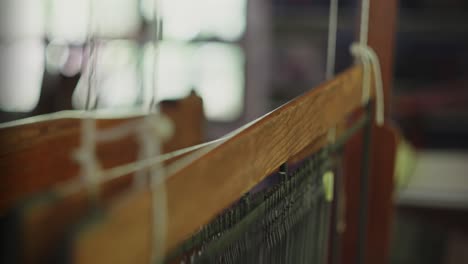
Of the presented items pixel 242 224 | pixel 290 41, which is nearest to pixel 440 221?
pixel 290 41

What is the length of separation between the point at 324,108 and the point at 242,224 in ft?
1.06

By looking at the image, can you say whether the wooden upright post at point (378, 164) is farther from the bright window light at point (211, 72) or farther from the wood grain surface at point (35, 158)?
the bright window light at point (211, 72)

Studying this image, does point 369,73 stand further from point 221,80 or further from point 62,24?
point 62,24

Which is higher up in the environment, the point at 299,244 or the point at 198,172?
the point at 198,172

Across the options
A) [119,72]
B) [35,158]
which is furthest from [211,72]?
[35,158]

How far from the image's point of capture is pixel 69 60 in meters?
3.73

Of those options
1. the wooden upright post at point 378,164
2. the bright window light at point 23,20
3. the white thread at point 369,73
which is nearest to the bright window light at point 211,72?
the bright window light at point 23,20

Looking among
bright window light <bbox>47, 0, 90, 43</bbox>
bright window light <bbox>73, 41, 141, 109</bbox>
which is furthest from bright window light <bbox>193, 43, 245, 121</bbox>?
bright window light <bbox>47, 0, 90, 43</bbox>

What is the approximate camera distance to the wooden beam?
0.43 metres

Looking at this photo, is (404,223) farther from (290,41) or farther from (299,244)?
(299,244)

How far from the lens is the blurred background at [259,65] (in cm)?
341

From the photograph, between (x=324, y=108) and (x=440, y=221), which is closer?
(x=324, y=108)

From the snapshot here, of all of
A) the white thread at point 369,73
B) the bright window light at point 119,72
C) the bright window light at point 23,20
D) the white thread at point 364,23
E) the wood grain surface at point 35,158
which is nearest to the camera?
the wood grain surface at point 35,158

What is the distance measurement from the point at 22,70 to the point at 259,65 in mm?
1397
